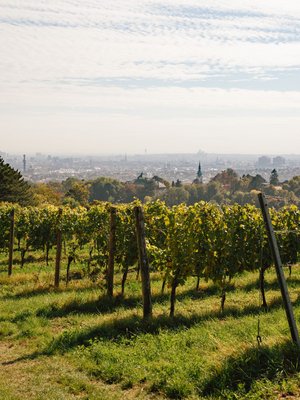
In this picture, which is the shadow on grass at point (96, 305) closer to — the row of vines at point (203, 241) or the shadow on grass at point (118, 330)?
the row of vines at point (203, 241)

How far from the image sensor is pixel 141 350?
7781mm

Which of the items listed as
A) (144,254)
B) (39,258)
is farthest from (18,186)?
(144,254)

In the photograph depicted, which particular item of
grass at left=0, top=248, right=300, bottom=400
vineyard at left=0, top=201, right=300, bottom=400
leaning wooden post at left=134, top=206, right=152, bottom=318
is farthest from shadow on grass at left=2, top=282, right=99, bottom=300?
leaning wooden post at left=134, top=206, right=152, bottom=318

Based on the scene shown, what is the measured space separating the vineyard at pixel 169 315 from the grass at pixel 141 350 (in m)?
0.02

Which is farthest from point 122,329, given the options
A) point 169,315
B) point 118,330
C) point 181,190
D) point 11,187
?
point 181,190

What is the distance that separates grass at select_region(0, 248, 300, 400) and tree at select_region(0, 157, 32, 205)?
38.5 meters

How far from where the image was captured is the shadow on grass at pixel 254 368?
6.02 meters

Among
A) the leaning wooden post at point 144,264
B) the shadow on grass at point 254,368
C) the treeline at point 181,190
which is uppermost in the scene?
the leaning wooden post at point 144,264

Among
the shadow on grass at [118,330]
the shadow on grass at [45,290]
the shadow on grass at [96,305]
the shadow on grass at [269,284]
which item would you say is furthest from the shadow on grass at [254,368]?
the shadow on grass at [45,290]

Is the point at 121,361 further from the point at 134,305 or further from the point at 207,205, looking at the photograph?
the point at 207,205

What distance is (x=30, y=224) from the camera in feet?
68.0

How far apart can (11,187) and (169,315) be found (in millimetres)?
43507

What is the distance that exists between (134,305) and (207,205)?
11.7 feet

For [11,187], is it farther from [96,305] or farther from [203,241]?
[203,241]
